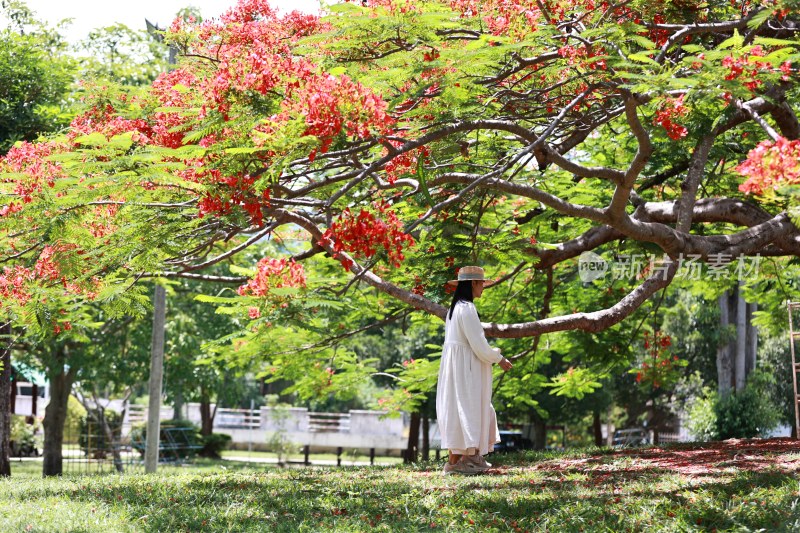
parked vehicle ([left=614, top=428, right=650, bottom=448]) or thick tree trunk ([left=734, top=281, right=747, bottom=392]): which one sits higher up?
thick tree trunk ([left=734, top=281, right=747, bottom=392])

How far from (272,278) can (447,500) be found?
3192 mm

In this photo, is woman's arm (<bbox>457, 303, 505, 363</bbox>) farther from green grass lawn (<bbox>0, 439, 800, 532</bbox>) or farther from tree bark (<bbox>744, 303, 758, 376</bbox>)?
tree bark (<bbox>744, 303, 758, 376</bbox>)

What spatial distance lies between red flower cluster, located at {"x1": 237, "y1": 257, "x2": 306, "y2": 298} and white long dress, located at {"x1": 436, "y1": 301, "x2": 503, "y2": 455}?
69.8 inches

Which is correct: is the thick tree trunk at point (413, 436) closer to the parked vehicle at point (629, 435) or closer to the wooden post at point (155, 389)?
the parked vehicle at point (629, 435)

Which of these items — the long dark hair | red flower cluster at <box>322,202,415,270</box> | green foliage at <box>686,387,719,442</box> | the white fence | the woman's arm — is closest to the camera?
red flower cluster at <box>322,202,415,270</box>

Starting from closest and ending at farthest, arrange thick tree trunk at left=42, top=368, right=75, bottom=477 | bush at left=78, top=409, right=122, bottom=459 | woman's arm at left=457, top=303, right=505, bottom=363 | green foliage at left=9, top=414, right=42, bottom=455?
woman's arm at left=457, top=303, right=505, bottom=363
thick tree trunk at left=42, top=368, right=75, bottom=477
bush at left=78, top=409, right=122, bottom=459
green foliage at left=9, top=414, right=42, bottom=455

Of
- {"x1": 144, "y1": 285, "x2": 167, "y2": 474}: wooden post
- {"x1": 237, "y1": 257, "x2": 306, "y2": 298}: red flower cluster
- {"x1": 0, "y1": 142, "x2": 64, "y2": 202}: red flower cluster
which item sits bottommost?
{"x1": 144, "y1": 285, "x2": 167, "y2": 474}: wooden post

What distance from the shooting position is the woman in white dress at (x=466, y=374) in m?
8.44

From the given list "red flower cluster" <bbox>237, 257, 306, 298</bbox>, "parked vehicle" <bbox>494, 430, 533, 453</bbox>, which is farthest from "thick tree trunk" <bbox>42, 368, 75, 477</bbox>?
"red flower cluster" <bbox>237, 257, 306, 298</bbox>

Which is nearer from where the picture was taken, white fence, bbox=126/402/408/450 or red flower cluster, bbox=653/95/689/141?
red flower cluster, bbox=653/95/689/141

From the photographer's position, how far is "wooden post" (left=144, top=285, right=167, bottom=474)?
565 inches

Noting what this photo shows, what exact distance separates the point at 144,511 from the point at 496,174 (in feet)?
12.9

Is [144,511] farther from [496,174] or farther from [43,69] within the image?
[43,69]

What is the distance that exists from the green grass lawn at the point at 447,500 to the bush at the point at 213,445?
25720mm
